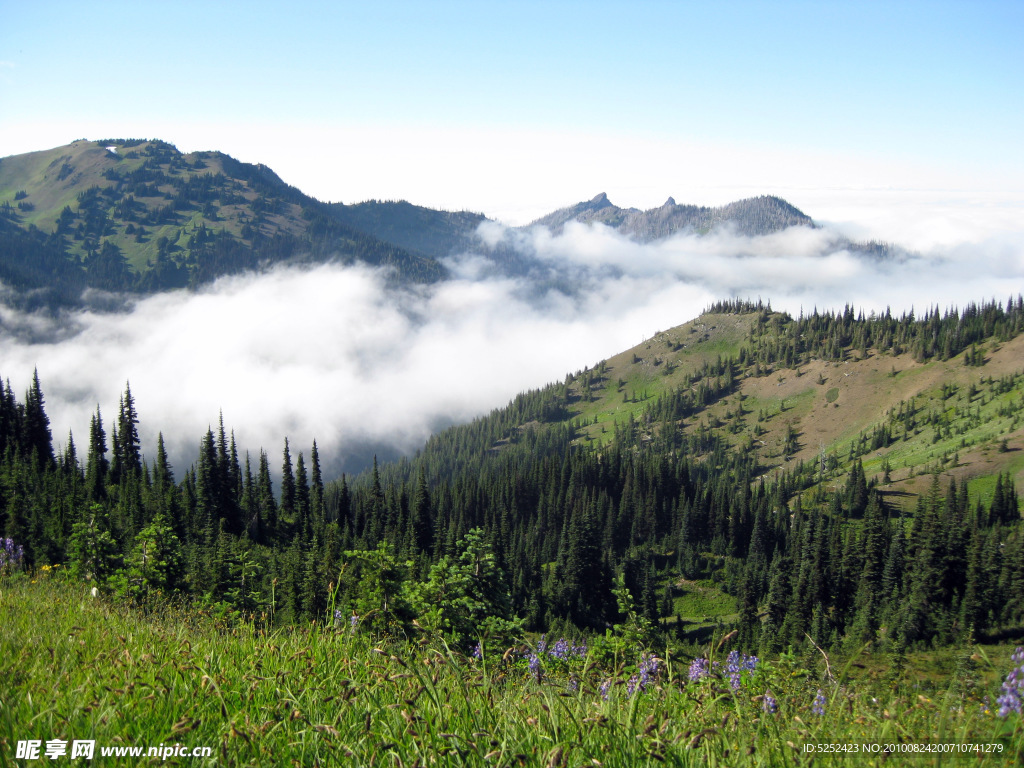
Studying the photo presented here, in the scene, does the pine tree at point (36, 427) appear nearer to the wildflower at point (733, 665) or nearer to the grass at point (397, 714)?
the wildflower at point (733, 665)

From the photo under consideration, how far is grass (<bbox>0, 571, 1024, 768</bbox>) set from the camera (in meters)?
4.53

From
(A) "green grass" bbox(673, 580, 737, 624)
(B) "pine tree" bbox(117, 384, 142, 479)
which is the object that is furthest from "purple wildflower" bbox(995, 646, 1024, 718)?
(B) "pine tree" bbox(117, 384, 142, 479)

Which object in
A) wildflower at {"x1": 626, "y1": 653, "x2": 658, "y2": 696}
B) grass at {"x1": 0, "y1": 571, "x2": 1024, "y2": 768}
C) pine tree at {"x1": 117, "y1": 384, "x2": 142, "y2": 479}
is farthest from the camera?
pine tree at {"x1": 117, "y1": 384, "x2": 142, "y2": 479}

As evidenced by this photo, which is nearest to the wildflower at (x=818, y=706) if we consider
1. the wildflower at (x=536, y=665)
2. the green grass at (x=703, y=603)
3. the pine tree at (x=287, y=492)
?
the wildflower at (x=536, y=665)

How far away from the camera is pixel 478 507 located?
180m

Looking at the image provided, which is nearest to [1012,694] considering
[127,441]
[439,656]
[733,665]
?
[439,656]

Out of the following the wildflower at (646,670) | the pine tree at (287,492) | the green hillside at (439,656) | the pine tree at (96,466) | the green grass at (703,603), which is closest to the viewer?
the green hillside at (439,656)

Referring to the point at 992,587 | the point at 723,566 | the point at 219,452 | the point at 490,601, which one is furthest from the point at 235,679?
the point at 723,566

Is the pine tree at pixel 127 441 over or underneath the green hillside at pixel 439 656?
underneath

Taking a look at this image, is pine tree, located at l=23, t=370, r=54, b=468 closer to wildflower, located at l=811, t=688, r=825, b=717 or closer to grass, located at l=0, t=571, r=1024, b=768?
grass, located at l=0, t=571, r=1024, b=768

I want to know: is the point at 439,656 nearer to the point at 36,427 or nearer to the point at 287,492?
the point at 287,492

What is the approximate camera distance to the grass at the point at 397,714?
453cm

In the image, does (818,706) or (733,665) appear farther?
(733,665)

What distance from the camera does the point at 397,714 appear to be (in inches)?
192
